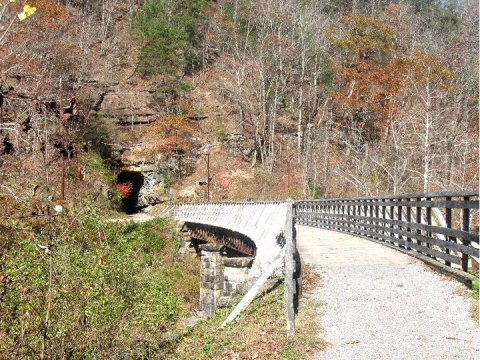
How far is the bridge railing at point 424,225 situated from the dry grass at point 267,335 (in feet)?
5.38

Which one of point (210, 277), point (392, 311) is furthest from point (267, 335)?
point (210, 277)

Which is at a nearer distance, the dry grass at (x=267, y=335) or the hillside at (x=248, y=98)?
the dry grass at (x=267, y=335)

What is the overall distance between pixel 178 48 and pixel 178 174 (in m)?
12.0

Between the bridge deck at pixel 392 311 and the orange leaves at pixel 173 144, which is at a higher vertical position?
the orange leaves at pixel 173 144

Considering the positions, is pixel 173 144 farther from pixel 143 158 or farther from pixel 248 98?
pixel 248 98

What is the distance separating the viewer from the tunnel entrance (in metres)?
42.7

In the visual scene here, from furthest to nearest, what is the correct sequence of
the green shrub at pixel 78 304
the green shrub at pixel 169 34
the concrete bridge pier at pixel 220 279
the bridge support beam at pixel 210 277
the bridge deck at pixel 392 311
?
1. the green shrub at pixel 169 34
2. the bridge support beam at pixel 210 277
3. the concrete bridge pier at pixel 220 279
4. the green shrub at pixel 78 304
5. the bridge deck at pixel 392 311

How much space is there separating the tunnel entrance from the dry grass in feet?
113

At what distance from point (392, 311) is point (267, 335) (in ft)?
5.77

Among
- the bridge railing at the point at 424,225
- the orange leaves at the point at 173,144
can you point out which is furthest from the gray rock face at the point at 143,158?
the bridge railing at the point at 424,225

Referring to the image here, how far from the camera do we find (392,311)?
7121 mm

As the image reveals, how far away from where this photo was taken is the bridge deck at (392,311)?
5.84 metres

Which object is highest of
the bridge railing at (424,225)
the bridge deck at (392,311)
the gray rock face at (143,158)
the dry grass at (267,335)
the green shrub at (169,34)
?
the green shrub at (169,34)

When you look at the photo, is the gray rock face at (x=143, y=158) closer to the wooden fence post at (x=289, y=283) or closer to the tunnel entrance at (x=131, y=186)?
the tunnel entrance at (x=131, y=186)
